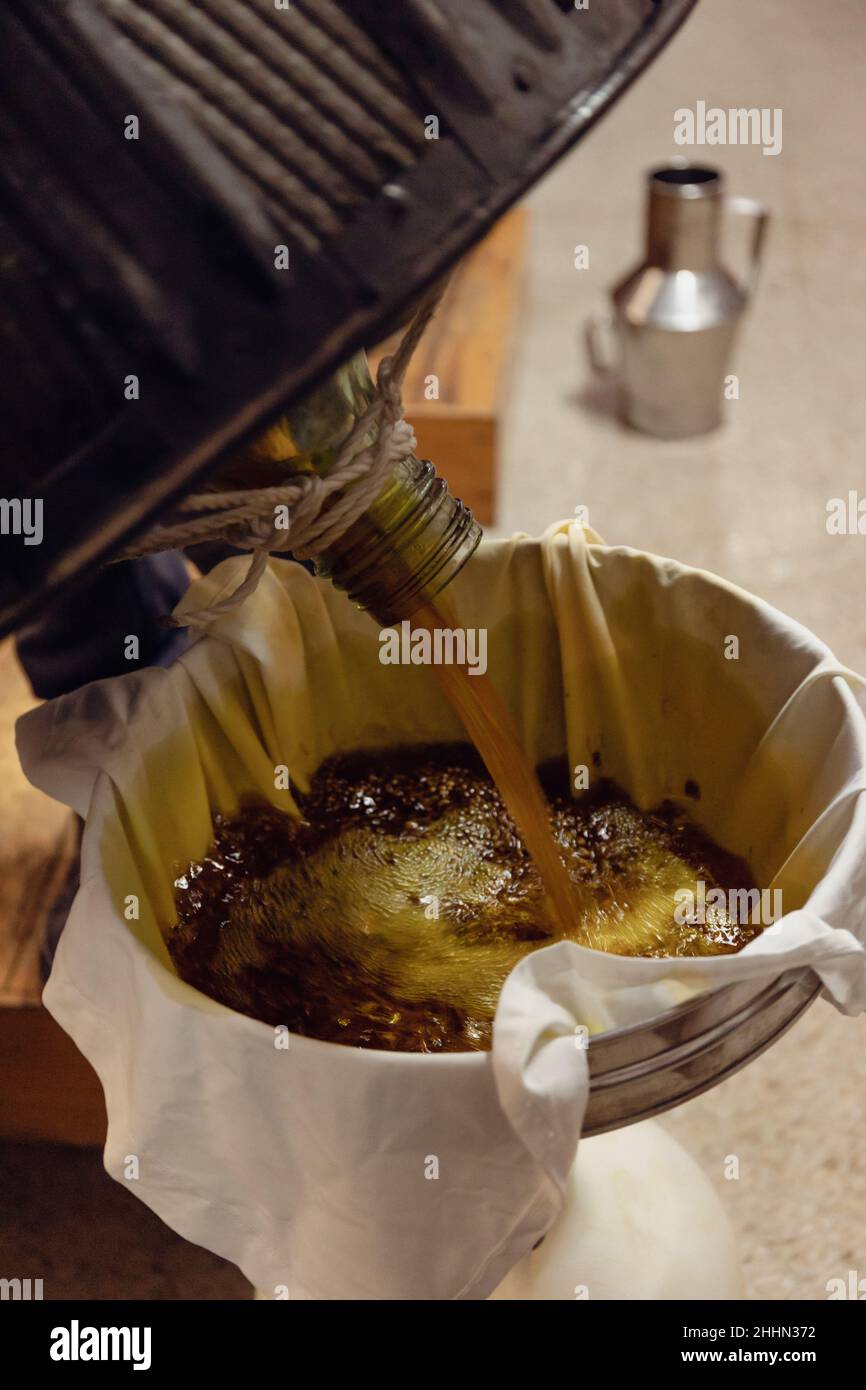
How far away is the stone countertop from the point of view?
1.16m

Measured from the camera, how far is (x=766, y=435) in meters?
2.11

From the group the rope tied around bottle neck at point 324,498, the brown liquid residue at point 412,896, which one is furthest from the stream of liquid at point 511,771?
the rope tied around bottle neck at point 324,498

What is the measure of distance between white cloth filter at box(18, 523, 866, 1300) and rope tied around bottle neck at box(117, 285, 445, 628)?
185 millimetres

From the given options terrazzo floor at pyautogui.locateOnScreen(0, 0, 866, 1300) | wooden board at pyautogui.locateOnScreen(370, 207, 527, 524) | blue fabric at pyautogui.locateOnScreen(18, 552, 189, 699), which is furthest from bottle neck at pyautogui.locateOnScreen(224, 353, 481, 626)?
wooden board at pyautogui.locateOnScreen(370, 207, 527, 524)

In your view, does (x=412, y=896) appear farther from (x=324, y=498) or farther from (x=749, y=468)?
(x=749, y=468)

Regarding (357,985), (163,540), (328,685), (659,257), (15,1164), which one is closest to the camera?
(163,540)

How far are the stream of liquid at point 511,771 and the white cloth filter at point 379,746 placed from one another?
0.29 feet

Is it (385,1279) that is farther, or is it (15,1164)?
(15,1164)

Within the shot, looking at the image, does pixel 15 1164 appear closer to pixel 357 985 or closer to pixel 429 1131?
pixel 357 985

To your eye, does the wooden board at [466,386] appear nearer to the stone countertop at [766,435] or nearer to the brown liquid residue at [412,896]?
the stone countertop at [766,435]

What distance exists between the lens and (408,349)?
0.62m

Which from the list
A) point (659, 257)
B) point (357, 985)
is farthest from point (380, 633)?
point (659, 257)

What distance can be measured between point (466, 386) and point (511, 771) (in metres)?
1.10

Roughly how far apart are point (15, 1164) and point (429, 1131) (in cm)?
74
